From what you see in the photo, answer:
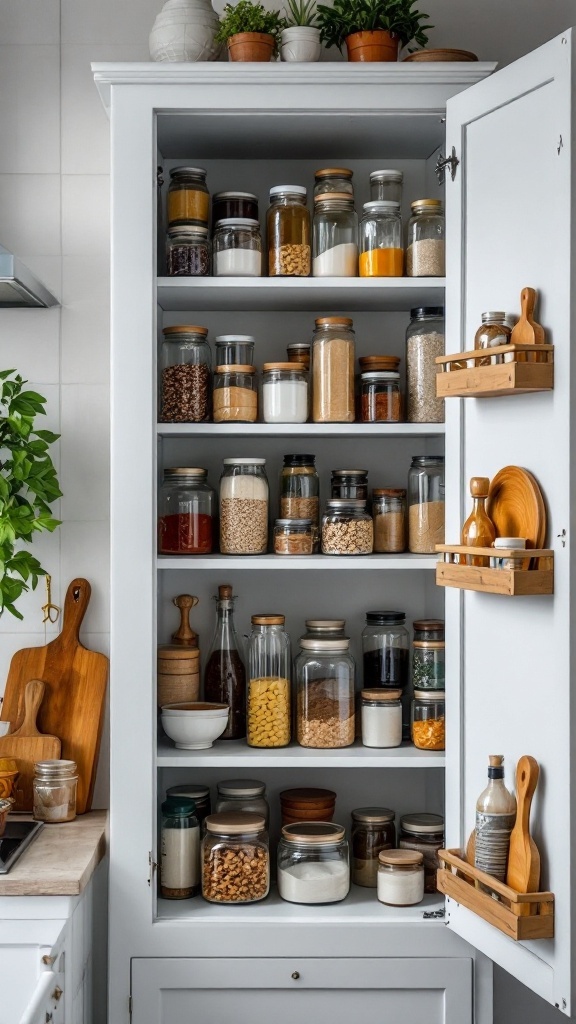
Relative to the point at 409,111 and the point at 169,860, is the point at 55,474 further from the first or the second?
the point at 409,111

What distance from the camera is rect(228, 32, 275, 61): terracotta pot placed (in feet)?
6.56

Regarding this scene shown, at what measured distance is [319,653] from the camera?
82.4 inches

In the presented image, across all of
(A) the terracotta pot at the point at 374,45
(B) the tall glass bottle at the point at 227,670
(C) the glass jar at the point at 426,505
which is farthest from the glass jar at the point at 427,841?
(A) the terracotta pot at the point at 374,45

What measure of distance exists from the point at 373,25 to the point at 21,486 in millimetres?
1207

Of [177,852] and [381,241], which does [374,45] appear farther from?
[177,852]

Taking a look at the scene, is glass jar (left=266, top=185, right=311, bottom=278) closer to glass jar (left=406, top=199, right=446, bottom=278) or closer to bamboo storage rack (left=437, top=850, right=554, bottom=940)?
glass jar (left=406, top=199, right=446, bottom=278)

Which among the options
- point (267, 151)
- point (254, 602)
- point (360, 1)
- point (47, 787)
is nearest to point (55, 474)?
point (254, 602)

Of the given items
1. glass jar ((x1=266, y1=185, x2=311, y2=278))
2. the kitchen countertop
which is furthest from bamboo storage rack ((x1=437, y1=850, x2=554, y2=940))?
glass jar ((x1=266, y1=185, x2=311, y2=278))

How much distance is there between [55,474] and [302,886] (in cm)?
101

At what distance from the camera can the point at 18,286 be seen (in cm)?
200

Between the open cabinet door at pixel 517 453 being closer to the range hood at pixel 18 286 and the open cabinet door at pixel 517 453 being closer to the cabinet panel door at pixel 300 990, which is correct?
the cabinet panel door at pixel 300 990

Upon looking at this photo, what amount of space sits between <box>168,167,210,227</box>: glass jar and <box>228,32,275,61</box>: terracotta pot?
24cm

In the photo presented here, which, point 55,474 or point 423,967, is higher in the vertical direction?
point 55,474

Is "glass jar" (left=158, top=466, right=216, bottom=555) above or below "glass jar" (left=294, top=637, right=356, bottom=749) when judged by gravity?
above
